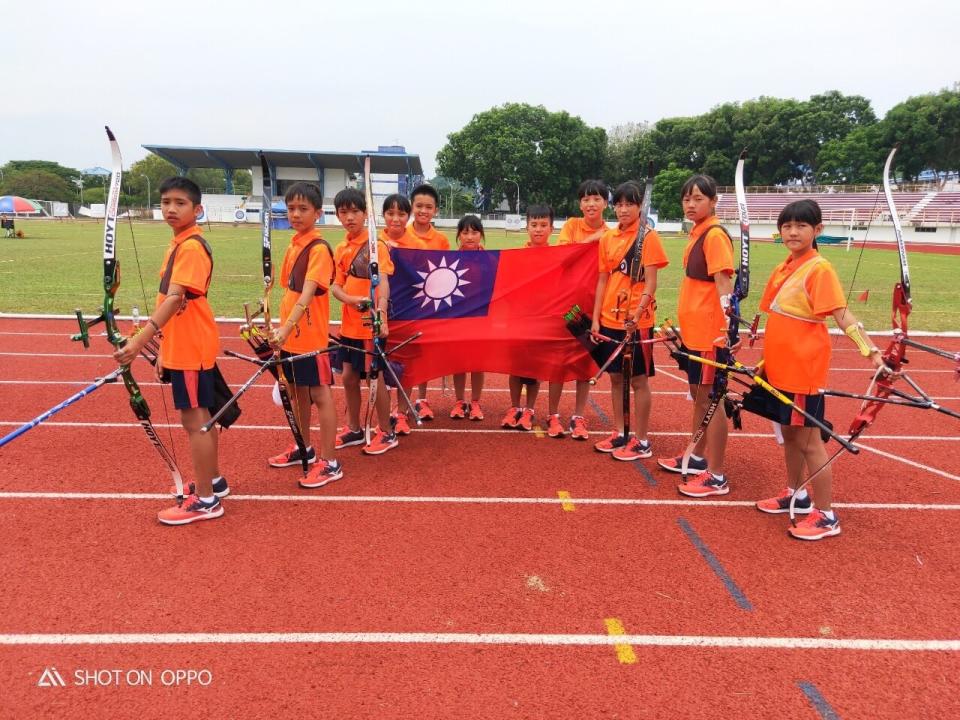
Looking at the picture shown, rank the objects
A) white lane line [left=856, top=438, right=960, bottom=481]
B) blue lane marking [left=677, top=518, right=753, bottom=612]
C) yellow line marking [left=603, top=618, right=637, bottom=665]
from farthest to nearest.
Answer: white lane line [left=856, top=438, right=960, bottom=481] → blue lane marking [left=677, top=518, right=753, bottom=612] → yellow line marking [left=603, top=618, right=637, bottom=665]

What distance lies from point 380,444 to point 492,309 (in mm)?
1619

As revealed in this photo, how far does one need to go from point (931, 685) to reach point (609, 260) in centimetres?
325

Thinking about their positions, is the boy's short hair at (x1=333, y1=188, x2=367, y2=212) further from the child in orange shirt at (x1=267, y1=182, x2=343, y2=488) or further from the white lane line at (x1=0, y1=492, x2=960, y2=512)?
the white lane line at (x1=0, y1=492, x2=960, y2=512)

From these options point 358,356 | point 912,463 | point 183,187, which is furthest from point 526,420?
point 183,187

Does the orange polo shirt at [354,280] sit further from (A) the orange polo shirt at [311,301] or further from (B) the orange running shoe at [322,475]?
(B) the orange running shoe at [322,475]

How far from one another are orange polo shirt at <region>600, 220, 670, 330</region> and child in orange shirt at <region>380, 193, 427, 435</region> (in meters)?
1.65

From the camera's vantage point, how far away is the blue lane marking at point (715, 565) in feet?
10.0

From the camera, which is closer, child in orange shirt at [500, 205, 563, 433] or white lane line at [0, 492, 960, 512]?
white lane line at [0, 492, 960, 512]

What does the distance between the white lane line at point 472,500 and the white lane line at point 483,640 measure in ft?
4.52

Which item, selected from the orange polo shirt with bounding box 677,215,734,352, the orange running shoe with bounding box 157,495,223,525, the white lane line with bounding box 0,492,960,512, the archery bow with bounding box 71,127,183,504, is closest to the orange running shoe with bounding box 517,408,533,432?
the white lane line with bounding box 0,492,960,512

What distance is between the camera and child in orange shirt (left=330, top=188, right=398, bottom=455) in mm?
4648

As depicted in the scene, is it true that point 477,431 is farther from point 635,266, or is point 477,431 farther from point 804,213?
point 804,213

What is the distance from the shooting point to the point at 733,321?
387 cm

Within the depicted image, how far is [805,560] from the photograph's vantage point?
11.3 feet
